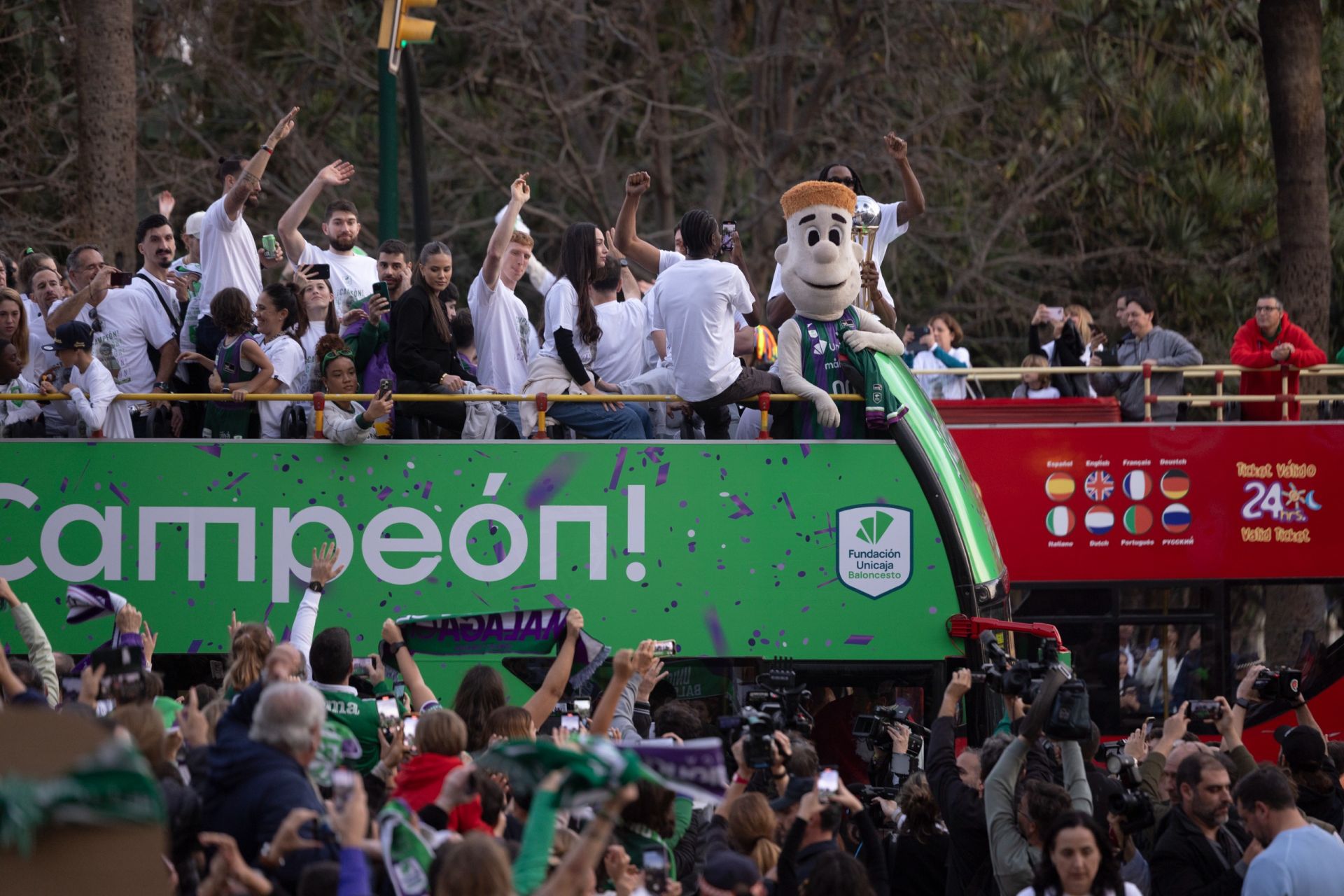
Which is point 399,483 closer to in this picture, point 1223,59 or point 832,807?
point 832,807

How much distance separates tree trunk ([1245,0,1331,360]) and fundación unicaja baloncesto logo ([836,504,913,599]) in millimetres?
9450

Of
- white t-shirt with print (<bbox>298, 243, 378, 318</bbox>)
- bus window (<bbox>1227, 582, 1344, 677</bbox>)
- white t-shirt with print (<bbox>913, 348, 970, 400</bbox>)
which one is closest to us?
white t-shirt with print (<bbox>298, 243, 378, 318</bbox>)

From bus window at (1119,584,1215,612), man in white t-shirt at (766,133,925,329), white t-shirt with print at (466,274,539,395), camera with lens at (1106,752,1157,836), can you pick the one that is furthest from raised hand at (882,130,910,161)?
camera with lens at (1106,752,1157,836)

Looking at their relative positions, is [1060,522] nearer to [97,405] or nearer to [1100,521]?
[1100,521]

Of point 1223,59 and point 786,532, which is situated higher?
point 1223,59

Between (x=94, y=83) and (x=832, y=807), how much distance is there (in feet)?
36.4

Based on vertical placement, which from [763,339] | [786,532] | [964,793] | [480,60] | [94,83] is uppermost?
[480,60]

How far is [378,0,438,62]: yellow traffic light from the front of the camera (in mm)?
14180

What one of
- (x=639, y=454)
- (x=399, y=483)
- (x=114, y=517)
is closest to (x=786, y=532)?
(x=639, y=454)

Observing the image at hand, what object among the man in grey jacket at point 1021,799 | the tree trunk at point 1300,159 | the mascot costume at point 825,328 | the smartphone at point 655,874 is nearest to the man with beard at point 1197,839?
the man in grey jacket at point 1021,799

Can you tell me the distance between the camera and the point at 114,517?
962cm

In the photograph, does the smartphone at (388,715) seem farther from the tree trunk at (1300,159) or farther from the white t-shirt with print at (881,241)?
the tree trunk at (1300,159)

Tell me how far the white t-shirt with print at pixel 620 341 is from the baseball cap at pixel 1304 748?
4.24m

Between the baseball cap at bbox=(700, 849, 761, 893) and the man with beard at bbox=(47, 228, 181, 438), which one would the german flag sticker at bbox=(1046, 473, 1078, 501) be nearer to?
the man with beard at bbox=(47, 228, 181, 438)
